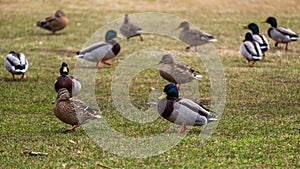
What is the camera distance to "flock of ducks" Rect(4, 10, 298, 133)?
26.8 ft

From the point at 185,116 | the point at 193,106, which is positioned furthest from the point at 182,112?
the point at 193,106

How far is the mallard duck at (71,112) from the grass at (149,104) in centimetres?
16

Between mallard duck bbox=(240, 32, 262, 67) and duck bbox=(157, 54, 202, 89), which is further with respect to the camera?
mallard duck bbox=(240, 32, 262, 67)

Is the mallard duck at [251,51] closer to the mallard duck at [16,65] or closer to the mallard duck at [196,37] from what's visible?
the mallard duck at [196,37]

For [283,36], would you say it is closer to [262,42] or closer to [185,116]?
[262,42]

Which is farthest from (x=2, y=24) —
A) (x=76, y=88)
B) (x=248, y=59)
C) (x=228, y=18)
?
(x=76, y=88)

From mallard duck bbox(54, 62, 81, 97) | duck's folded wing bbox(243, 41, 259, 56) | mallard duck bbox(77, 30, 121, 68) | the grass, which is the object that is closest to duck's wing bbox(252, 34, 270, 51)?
the grass

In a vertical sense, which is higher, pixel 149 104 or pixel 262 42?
pixel 149 104

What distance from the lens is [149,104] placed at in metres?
10.6

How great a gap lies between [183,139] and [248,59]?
23.1ft

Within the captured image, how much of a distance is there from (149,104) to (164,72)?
99 cm

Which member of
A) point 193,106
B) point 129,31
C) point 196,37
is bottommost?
point 129,31

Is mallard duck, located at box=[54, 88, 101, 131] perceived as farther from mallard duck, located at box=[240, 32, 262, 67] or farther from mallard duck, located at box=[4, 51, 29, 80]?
mallard duck, located at box=[240, 32, 262, 67]

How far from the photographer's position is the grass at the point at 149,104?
22.6 feet
